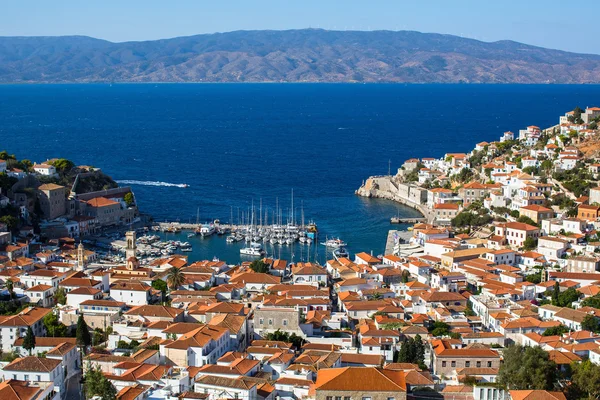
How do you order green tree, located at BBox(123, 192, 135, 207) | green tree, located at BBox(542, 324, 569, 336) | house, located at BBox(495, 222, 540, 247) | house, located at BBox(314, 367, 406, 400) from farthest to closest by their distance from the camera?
green tree, located at BBox(123, 192, 135, 207) < house, located at BBox(495, 222, 540, 247) < green tree, located at BBox(542, 324, 569, 336) < house, located at BBox(314, 367, 406, 400)

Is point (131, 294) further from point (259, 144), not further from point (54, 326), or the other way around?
point (259, 144)

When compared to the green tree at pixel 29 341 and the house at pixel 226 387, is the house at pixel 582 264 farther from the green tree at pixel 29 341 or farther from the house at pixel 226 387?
the green tree at pixel 29 341

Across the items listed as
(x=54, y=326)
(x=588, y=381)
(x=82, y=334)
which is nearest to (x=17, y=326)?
(x=54, y=326)

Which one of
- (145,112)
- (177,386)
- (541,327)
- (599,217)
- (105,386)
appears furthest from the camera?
(145,112)

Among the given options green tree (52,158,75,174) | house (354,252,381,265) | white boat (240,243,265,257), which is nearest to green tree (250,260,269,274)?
house (354,252,381,265)

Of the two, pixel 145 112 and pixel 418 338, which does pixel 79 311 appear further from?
pixel 145 112

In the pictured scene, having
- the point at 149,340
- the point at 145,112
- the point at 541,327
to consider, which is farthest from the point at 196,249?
the point at 145,112

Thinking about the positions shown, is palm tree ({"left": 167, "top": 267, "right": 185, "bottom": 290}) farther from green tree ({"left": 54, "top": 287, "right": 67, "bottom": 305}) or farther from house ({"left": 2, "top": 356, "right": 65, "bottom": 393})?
house ({"left": 2, "top": 356, "right": 65, "bottom": 393})
